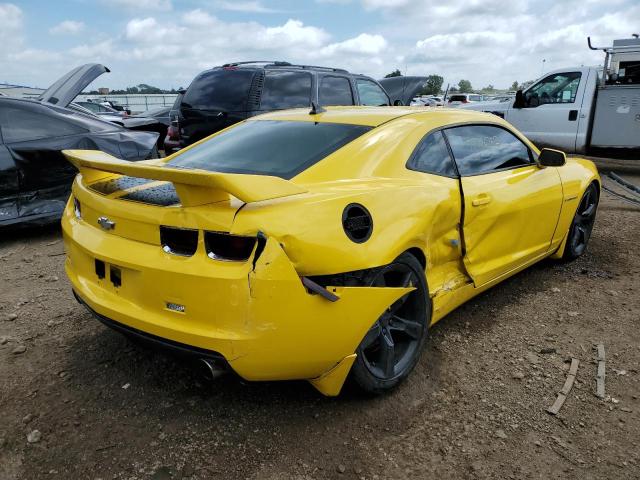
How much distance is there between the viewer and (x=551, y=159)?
4.05m

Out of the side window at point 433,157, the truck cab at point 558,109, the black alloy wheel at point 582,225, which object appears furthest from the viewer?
the truck cab at point 558,109

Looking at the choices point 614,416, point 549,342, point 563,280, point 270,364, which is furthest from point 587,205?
point 270,364

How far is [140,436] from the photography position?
2.42m

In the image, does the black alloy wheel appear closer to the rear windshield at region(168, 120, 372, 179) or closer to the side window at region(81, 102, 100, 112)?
the rear windshield at region(168, 120, 372, 179)

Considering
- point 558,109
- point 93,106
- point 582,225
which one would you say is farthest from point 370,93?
point 93,106

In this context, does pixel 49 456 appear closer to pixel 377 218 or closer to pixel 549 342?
pixel 377 218

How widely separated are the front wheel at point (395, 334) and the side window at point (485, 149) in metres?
0.92

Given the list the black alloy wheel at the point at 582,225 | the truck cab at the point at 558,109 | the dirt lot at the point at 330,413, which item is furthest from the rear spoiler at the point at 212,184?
the truck cab at the point at 558,109

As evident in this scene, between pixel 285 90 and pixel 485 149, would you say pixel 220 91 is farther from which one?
pixel 485 149

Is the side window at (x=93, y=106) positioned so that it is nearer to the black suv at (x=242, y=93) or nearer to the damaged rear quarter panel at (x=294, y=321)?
the black suv at (x=242, y=93)

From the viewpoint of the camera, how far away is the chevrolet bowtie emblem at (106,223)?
98.1 inches

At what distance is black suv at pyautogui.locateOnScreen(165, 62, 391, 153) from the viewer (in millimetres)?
6809

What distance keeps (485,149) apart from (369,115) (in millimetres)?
926

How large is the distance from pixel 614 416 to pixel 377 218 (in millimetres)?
1476
